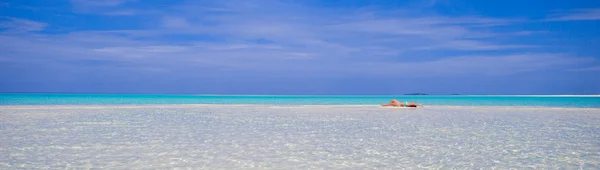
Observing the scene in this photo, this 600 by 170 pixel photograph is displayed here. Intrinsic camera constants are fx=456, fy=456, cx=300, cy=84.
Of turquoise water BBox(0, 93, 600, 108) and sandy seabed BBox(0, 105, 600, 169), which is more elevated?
turquoise water BBox(0, 93, 600, 108)

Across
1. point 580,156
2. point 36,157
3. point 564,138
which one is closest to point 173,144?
point 36,157

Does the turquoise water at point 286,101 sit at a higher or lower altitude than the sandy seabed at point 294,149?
higher

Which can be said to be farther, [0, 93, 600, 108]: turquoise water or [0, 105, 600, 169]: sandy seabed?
[0, 93, 600, 108]: turquoise water

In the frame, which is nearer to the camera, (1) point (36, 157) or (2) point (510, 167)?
(2) point (510, 167)

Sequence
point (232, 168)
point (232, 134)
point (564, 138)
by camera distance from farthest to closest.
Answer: point (232, 134) < point (564, 138) < point (232, 168)

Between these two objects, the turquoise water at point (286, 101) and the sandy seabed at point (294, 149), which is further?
the turquoise water at point (286, 101)

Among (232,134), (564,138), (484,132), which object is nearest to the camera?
(564,138)

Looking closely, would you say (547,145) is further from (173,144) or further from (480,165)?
(173,144)

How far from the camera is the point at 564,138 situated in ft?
43.3

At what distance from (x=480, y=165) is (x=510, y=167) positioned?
1.68 feet

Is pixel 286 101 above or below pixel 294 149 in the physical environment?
above

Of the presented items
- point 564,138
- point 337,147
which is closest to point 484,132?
point 564,138

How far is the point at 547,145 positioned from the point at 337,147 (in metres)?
5.37

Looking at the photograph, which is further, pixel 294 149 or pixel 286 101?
pixel 286 101
